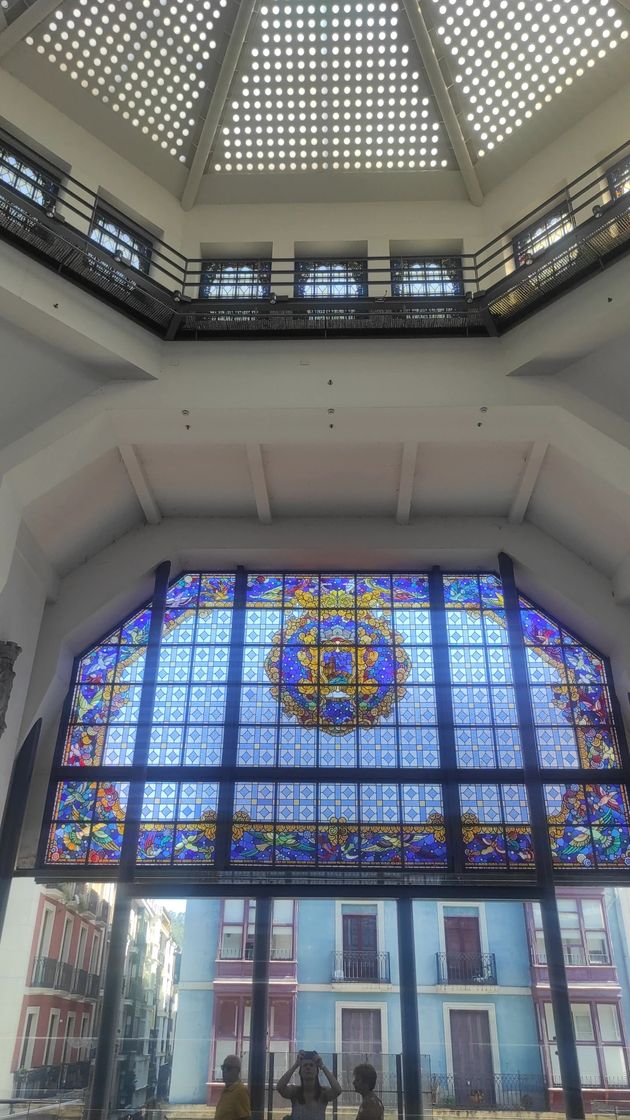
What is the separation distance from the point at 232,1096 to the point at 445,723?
15.2 feet

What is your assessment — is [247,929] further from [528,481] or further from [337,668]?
[528,481]

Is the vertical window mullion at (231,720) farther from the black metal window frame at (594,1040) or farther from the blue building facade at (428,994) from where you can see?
the black metal window frame at (594,1040)

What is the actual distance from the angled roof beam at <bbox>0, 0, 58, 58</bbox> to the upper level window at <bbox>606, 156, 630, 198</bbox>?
645cm

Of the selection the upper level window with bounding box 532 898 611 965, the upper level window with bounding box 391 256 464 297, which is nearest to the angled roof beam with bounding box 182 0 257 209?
the upper level window with bounding box 391 256 464 297

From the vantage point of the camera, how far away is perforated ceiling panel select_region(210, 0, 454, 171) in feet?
31.1

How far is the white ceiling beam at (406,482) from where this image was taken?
9586mm

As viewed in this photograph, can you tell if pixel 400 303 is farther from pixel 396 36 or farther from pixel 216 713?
pixel 216 713

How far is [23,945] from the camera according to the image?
27.1 feet

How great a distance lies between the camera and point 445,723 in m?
9.68

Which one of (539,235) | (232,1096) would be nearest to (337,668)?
(232,1096)

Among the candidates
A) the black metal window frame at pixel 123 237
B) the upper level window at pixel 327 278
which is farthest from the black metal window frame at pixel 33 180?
the upper level window at pixel 327 278

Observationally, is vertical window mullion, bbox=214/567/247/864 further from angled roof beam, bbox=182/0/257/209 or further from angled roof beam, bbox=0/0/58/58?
angled roof beam, bbox=0/0/58/58

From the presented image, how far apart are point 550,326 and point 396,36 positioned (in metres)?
4.59

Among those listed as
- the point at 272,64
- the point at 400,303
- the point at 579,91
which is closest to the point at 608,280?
the point at 400,303
